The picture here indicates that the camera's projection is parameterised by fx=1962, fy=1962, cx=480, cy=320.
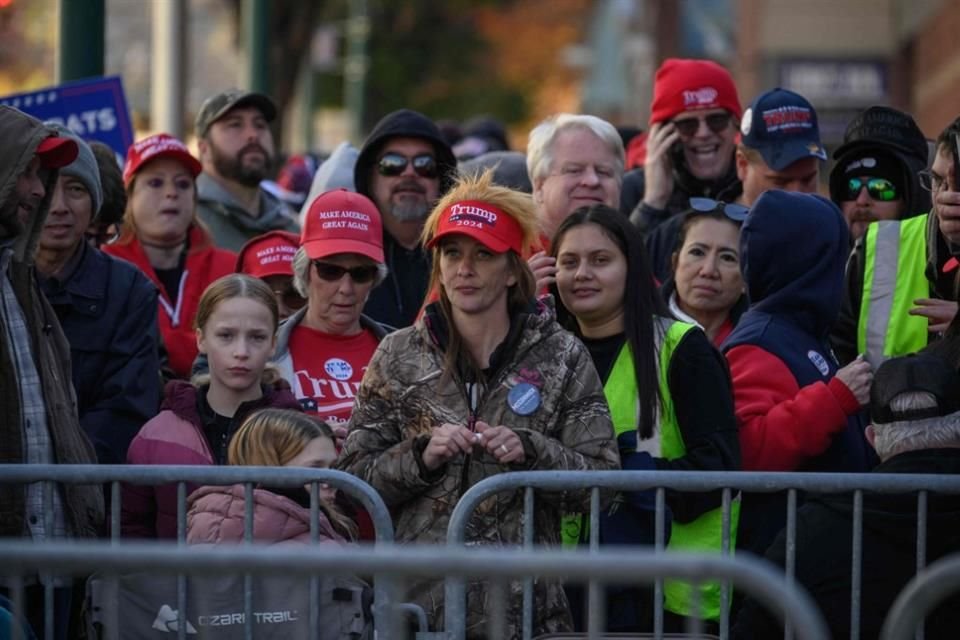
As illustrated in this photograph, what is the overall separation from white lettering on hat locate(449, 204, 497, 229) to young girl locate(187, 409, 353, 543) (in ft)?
2.64

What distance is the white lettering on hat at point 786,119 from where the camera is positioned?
796cm

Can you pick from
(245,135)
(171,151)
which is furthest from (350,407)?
(245,135)

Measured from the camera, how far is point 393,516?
6.15 meters

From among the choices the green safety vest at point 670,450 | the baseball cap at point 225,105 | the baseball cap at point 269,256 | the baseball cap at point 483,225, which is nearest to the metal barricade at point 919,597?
the green safety vest at point 670,450

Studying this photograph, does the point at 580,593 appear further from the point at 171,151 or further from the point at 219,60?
the point at 219,60

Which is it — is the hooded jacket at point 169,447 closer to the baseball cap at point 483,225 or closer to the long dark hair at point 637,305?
the baseball cap at point 483,225

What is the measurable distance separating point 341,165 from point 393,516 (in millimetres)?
3339

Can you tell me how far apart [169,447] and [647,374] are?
5.21ft

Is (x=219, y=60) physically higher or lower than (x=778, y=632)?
higher

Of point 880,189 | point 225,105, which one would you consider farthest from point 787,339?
point 225,105

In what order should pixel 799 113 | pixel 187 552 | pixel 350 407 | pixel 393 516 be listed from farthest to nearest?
pixel 799 113
pixel 350 407
pixel 393 516
pixel 187 552

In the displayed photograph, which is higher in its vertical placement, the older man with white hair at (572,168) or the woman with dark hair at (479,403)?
the older man with white hair at (572,168)

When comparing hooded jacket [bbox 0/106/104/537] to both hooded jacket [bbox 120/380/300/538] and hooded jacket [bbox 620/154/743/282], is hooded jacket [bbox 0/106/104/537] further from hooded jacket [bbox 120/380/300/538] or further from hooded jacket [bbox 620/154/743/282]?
hooded jacket [bbox 620/154/743/282]

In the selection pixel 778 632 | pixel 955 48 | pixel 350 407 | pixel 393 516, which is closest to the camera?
pixel 778 632
